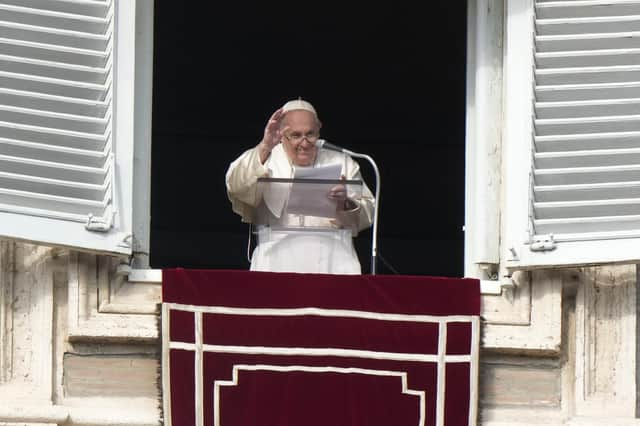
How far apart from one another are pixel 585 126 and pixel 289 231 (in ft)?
3.48

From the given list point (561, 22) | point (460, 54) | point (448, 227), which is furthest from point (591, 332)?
point (448, 227)

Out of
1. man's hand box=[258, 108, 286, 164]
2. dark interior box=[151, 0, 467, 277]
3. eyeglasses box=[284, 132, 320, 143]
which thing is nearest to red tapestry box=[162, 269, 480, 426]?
man's hand box=[258, 108, 286, 164]

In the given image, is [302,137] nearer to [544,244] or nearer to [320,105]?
[544,244]

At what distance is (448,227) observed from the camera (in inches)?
504

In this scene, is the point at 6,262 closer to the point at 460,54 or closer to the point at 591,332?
the point at 591,332

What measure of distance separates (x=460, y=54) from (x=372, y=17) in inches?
18.4

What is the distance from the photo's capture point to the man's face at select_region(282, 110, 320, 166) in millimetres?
8422

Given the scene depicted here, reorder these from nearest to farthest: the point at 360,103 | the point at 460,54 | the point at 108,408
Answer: the point at 108,408, the point at 460,54, the point at 360,103

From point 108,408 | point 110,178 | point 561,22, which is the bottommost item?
point 108,408

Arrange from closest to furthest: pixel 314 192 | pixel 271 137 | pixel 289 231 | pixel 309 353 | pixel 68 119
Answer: pixel 309 353 < pixel 68 119 < pixel 314 192 < pixel 289 231 < pixel 271 137

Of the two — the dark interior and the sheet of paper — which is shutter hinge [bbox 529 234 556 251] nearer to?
the sheet of paper

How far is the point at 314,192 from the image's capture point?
319 inches

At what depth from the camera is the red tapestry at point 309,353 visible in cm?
779

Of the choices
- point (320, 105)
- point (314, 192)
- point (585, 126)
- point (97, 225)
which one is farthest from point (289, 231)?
point (320, 105)
